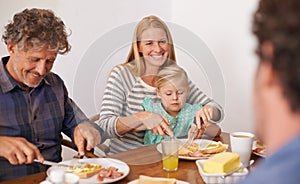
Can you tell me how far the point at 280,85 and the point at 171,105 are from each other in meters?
1.29

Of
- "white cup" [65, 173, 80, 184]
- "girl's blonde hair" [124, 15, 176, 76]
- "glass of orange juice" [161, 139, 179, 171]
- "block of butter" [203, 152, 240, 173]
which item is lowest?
"glass of orange juice" [161, 139, 179, 171]

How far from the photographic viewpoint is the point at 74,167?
1.36 meters

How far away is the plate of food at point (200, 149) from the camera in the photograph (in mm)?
1509

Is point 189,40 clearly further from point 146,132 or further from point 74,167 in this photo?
point 74,167

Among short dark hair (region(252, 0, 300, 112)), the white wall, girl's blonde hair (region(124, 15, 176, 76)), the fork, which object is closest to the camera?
short dark hair (region(252, 0, 300, 112))

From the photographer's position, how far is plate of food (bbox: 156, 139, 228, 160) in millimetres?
1509

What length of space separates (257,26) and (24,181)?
0.96 meters

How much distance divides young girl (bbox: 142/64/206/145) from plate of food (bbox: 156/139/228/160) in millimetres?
114

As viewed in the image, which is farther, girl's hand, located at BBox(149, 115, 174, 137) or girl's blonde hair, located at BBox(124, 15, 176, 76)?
girl's blonde hair, located at BBox(124, 15, 176, 76)

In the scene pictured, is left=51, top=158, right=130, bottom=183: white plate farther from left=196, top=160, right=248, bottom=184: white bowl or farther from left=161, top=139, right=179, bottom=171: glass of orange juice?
left=196, top=160, right=248, bottom=184: white bowl

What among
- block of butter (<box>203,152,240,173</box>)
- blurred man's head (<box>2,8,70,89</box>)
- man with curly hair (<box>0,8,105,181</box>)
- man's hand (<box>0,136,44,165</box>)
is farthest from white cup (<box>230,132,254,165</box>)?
blurred man's head (<box>2,8,70,89</box>)

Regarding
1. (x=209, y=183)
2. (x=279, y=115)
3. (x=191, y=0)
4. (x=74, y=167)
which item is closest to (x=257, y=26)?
(x=279, y=115)

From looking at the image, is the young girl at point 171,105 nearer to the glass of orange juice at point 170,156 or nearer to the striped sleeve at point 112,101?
the striped sleeve at point 112,101

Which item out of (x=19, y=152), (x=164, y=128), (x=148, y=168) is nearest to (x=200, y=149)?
(x=164, y=128)
